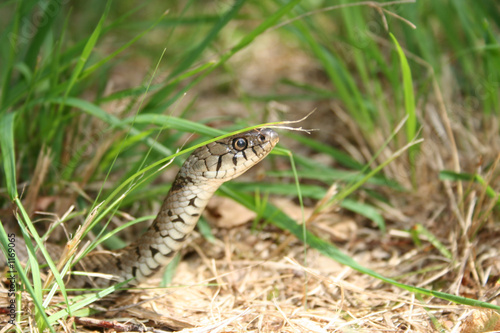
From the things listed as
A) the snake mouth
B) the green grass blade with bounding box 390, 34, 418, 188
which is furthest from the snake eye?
the green grass blade with bounding box 390, 34, 418, 188

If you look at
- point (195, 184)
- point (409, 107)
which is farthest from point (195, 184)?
point (409, 107)

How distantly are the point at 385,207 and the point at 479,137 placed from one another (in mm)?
949

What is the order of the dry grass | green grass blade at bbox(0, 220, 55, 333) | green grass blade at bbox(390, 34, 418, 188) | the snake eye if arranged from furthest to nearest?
green grass blade at bbox(390, 34, 418, 188), the snake eye, the dry grass, green grass blade at bbox(0, 220, 55, 333)

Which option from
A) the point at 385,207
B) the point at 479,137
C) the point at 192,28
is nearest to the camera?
the point at 385,207

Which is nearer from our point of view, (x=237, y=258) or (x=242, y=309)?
(x=242, y=309)

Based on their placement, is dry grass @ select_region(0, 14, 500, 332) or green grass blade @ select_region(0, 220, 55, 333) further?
dry grass @ select_region(0, 14, 500, 332)

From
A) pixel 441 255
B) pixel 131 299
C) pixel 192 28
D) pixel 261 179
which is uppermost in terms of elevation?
pixel 192 28

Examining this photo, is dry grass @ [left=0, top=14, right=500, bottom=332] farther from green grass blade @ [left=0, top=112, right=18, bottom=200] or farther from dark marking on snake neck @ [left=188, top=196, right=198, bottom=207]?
green grass blade @ [left=0, top=112, right=18, bottom=200]

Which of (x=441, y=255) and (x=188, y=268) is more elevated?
(x=188, y=268)

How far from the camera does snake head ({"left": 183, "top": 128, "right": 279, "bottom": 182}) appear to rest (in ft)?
7.85

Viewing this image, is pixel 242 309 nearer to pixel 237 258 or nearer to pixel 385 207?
pixel 237 258

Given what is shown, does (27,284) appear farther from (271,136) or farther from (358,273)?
(358,273)

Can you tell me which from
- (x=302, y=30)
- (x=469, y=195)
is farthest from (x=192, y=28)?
(x=469, y=195)

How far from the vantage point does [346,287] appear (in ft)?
8.14
